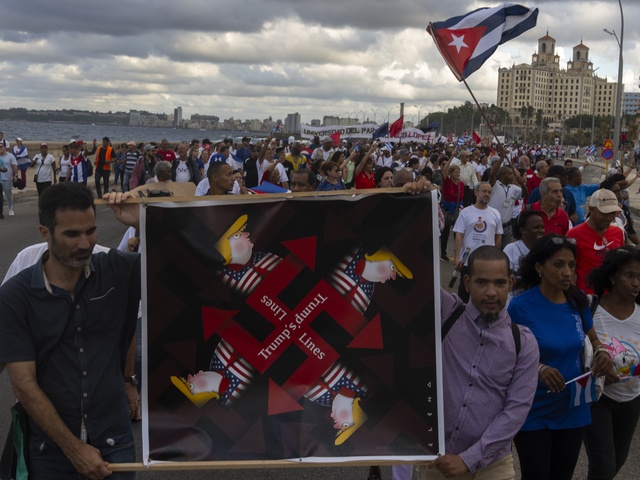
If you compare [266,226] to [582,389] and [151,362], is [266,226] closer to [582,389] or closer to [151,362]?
[151,362]

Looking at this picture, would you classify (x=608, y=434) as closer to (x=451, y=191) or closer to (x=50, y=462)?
(x=50, y=462)

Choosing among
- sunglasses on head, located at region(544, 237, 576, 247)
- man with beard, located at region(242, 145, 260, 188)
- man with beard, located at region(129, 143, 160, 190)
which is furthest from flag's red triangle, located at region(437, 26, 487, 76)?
man with beard, located at region(129, 143, 160, 190)

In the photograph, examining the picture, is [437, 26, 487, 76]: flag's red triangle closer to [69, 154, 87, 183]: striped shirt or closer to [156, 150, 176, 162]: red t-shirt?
[156, 150, 176, 162]: red t-shirt

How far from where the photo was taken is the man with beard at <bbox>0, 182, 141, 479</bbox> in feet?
→ 10.3

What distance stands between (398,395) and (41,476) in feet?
5.01

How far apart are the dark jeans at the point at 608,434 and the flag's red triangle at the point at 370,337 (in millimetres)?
1563

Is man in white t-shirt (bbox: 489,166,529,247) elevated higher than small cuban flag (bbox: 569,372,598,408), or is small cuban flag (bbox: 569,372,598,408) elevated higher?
man in white t-shirt (bbox: 489,166,529,247)

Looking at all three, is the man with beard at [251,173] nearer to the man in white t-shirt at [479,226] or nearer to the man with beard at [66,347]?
the man in white t-shirt at [479,226]

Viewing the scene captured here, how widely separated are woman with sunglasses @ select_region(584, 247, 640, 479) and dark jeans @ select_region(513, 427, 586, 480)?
1.04ft

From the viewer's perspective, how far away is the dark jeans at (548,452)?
13.0 ft

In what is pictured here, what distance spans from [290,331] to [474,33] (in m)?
5.11

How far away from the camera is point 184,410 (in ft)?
11.3

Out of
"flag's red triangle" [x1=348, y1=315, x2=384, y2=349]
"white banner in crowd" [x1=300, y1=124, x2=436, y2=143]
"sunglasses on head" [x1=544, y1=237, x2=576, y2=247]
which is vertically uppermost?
"white banner in crowd" [x1=300, y1=124, x2=436, y2=143]

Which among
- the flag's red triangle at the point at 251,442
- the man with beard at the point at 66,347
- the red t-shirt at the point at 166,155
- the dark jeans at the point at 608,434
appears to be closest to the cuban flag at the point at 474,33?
the dark jeans at the point at 608,434
